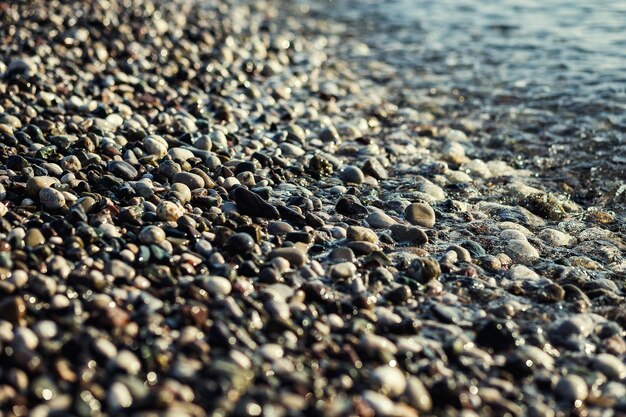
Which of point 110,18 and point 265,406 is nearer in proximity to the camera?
point 265,406

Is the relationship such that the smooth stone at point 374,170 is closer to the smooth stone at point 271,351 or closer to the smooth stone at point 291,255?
the smooth stone at point 291,255

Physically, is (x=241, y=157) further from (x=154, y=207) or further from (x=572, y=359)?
(x=572, y=359)

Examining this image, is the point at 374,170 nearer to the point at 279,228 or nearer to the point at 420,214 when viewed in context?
the point at 420,214

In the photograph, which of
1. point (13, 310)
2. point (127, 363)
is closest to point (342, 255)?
point (127, 363)

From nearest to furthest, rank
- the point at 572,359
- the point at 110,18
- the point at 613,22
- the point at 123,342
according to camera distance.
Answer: the point at 123,342 → the point at 572,359 → the point at 110,18 → the point at 613,22

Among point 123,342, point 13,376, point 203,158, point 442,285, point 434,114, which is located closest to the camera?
point 13,376

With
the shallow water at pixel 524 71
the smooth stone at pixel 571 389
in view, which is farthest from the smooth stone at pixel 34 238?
Answer: the shallow water at pixel 524 71

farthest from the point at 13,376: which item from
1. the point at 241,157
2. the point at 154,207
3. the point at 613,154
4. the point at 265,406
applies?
the point at 613,154
